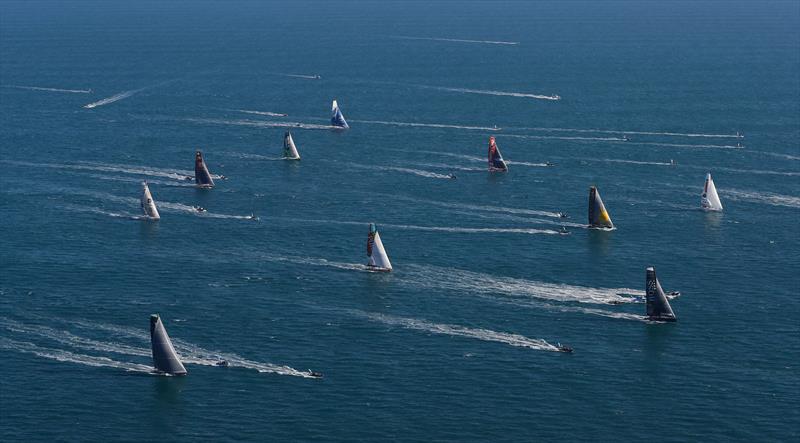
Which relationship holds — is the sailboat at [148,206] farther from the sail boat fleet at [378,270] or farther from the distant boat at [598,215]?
the distant boat at [598,215]

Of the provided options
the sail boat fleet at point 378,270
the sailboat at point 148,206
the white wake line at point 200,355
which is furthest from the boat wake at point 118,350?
the sailboat at point 148,206

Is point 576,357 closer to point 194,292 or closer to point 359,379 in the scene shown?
point 359,379

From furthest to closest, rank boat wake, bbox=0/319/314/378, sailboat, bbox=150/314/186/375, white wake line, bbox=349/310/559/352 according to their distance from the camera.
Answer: white wake line, bbox=349/310/559/352, boat wake, bbox=0/319/314/378, sailboat, bbox=150/314/186/375

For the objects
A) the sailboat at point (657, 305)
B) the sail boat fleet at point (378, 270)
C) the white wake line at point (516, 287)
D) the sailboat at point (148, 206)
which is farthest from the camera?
the sailboat at point (148, 206)

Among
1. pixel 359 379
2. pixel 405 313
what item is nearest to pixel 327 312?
pixel 405 313

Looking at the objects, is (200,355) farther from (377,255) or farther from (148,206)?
(148,206)

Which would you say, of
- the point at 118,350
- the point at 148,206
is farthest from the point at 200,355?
the point at 148,206

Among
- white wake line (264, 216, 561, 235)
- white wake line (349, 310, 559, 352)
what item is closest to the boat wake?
white wake line (349, 310, 559, 352)

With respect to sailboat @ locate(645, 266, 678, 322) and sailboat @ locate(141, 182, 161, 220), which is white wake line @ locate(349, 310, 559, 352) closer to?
sailboat @ locate(645, 266, 678, 322)
